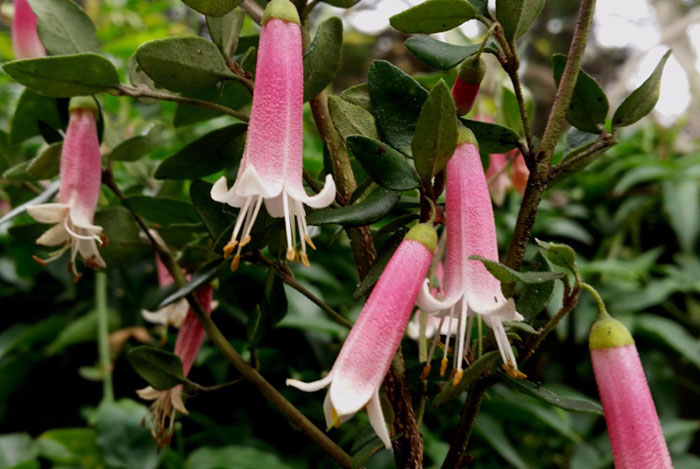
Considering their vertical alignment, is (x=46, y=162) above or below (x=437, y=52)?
below

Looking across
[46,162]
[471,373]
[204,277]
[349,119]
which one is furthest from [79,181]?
[471,373]

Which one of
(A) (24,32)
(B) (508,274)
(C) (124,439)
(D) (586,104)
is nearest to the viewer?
(B) (508,274)

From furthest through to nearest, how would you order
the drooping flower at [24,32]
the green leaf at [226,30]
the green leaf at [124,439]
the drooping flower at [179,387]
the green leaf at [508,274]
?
1. the drooping flower at [24,32]
2. the green leaf at [124,439]
3. the drooping flower at [179,387]
4. the green leaf at [226,30]
5. the green leaf at [508,274]

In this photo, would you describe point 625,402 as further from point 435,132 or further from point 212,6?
point 212,6

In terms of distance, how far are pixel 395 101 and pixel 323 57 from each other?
0.22 feet

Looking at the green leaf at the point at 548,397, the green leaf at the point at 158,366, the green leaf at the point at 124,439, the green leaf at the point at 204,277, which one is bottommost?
the green leaf at the point at 124,439

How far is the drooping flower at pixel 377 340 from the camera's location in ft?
1.11

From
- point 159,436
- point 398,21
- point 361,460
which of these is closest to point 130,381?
point 159,436

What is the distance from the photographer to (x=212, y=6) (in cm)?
38

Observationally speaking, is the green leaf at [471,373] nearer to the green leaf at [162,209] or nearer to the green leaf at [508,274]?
the green leaf at [508,274]

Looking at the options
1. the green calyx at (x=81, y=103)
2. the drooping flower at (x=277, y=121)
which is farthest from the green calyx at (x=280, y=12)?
the green calyx at (x=81, y=103)

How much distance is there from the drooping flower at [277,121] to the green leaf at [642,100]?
218 millimetres

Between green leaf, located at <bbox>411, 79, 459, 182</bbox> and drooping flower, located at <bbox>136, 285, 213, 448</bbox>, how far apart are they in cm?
27

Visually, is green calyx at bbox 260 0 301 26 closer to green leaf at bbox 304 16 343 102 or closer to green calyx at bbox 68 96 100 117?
green leaf at bbox 304 16 343 102
